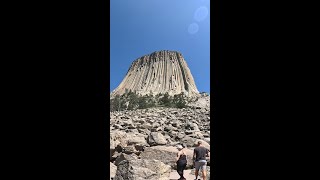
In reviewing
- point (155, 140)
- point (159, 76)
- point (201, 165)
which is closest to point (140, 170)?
point (201, 165)

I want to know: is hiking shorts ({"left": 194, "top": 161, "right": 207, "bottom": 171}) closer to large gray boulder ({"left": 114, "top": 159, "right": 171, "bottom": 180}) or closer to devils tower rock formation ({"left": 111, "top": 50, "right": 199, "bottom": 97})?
large gray boulder ({"left": 114, "top": 159, "right": 171, "bottom": 180})

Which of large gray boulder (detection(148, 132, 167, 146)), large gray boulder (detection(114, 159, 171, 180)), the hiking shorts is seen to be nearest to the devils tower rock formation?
large gray boulder (detection(148, 132, 167, 146))

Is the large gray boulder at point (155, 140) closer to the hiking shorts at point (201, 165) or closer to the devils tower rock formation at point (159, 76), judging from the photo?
the hiking shorts at point (201, 165)

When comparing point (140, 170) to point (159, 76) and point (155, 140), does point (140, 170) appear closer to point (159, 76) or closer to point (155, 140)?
point (155, 140)

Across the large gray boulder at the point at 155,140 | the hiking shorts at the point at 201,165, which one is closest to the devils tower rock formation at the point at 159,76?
the large gray boulder at the point at 155,140
